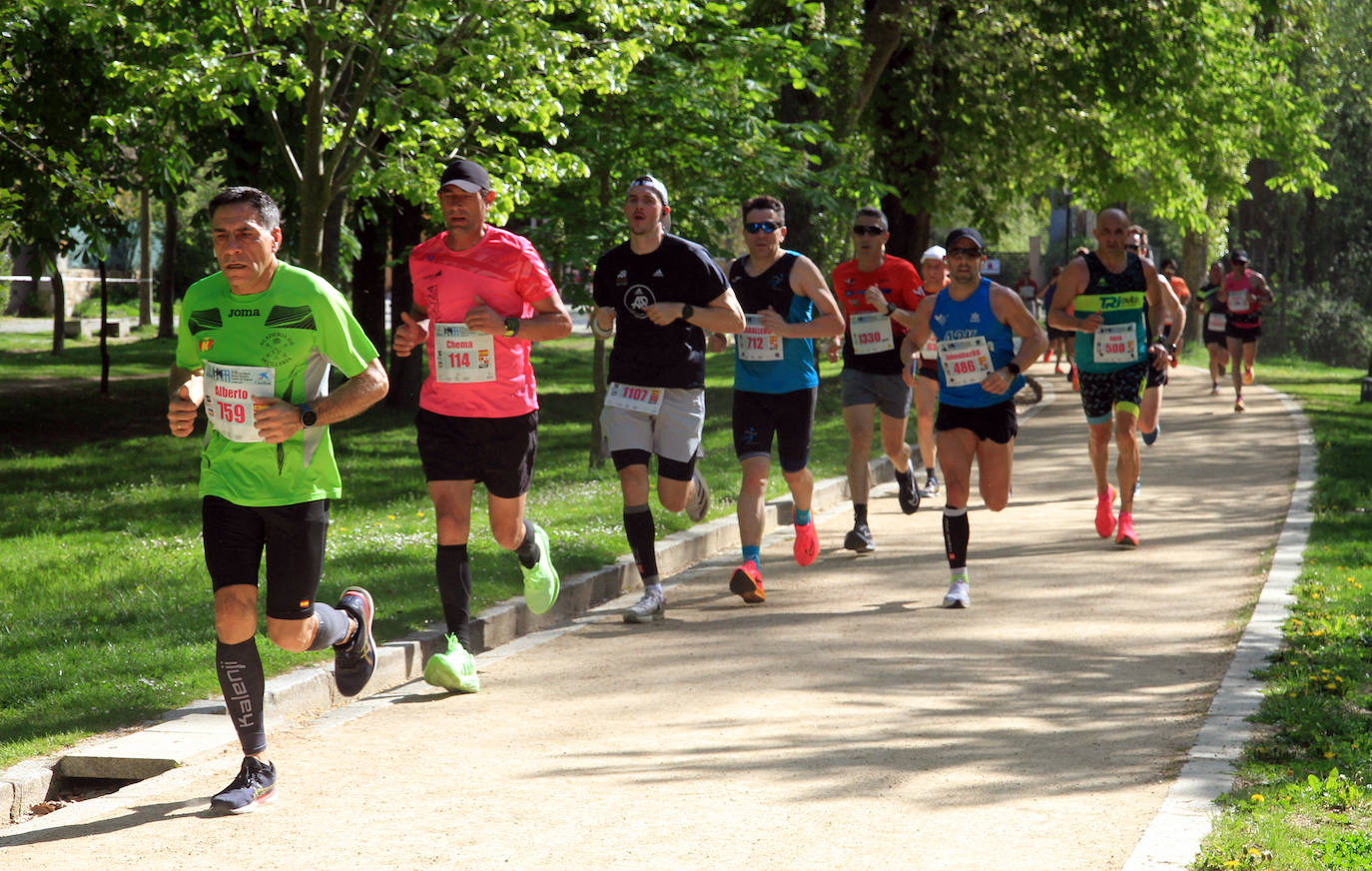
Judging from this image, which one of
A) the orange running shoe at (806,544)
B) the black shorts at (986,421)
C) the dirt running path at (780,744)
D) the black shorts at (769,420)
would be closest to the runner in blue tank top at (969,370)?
the black shorts at (986,421)

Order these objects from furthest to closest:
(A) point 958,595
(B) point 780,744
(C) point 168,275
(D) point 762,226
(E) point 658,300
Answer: (C) point 168,275
(D) point 762,226
(A) point 958,595
(E) point 658,300
(B) point 780,744

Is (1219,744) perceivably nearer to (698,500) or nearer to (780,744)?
(780,744)

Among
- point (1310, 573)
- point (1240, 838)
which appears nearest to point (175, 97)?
point (1310, 573)

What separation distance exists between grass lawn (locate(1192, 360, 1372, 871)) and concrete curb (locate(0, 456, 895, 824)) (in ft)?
11.4

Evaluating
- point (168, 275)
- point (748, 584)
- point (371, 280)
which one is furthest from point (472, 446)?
point (168, 275)

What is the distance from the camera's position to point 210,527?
498 centimetres

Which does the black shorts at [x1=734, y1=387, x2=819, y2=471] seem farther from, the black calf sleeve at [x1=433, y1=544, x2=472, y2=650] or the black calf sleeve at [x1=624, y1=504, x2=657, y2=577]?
the black calf sleeve at [x1=433, y1=544, x2=472, y2=650]

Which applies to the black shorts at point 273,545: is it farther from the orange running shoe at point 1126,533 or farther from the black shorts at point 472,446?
the orange running shoe at point 1126,533

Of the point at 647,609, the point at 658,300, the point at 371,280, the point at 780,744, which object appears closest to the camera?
the point at 780,744

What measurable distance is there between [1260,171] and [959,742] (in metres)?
34.9

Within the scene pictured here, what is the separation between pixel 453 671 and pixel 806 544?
10.5 feet

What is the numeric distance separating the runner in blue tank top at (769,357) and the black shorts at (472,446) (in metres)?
2.20

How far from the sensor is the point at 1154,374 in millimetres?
10773

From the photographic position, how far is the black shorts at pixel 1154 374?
10306 mm
